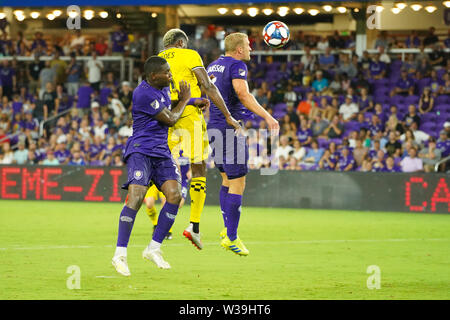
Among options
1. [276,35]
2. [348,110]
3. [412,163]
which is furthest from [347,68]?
[276,35]

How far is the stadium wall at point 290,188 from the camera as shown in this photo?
64.8 ft

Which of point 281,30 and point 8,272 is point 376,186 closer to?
point 281,30

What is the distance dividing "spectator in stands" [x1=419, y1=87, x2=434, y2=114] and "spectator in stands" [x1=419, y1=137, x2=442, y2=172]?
78.0 inches

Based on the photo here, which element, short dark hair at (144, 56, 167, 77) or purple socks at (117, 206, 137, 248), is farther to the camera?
short dark hair at (144, 56, 167, 77)

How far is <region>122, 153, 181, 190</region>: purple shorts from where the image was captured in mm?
8711

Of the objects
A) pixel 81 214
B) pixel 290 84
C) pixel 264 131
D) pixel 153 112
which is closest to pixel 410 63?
pixel 290 84

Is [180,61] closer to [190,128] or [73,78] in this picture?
[190,128]

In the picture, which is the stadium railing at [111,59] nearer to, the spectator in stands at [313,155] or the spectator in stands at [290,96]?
the spectator in stands at [290,96]

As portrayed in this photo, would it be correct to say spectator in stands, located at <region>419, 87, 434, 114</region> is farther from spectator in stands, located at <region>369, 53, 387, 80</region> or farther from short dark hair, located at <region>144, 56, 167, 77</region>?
short dark hair, located at <region>144, 56, 167, 77</region>

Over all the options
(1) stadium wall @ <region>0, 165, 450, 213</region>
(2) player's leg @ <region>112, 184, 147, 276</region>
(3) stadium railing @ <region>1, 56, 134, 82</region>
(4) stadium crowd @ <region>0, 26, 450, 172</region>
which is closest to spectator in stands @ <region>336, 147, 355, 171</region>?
(4) stadium crowd @ <region>0, 26, 450, 172</region>

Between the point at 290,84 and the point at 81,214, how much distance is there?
9.24m
